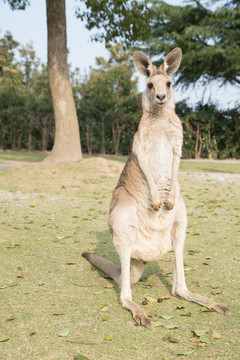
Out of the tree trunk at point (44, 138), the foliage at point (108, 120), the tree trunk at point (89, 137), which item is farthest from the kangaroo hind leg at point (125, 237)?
the tree trunk at point (44, 138)

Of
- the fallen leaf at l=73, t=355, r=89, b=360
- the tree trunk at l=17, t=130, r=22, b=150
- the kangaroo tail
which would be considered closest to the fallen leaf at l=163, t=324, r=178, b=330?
the fallen leaf at l=73, t=355, r=89, b=360

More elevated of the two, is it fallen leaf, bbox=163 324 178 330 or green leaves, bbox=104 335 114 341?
fallen leaf, bbox=163 324 178 330

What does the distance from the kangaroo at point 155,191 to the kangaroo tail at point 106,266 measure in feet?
0.90

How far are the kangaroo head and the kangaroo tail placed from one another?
1460 mm

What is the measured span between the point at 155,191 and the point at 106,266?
39.1 inches

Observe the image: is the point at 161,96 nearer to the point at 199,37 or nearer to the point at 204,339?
the point at 204,339

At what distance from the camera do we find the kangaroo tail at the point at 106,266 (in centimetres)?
335

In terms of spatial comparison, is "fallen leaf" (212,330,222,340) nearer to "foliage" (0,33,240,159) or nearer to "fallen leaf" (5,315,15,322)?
"fallen leaf" (5,315,15,322)

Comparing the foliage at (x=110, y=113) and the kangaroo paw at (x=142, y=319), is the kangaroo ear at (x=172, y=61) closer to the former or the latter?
the kangaroo paw at (x=142, y=319)

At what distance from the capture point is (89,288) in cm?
333

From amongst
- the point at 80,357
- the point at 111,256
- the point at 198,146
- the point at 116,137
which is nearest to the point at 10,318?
the point at 80,357

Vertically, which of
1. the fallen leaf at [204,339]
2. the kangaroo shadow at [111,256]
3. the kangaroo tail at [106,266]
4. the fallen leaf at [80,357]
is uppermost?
the kangaroo tail at [106,266]

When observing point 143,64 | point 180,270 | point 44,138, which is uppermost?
point 143,64

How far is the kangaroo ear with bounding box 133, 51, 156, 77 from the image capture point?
3098mm
